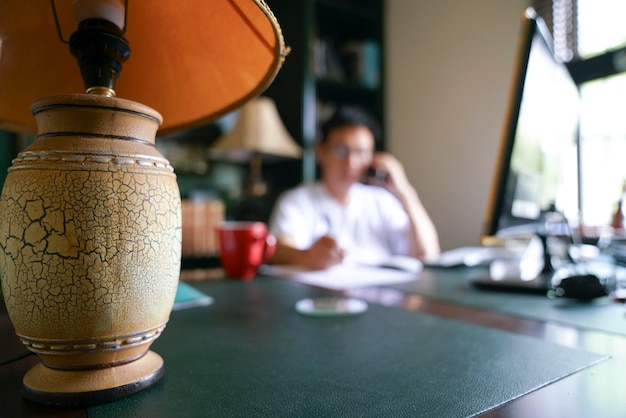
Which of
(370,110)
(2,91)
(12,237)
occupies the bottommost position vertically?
(12,237)

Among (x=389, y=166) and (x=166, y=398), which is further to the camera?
(x=389, y=166)

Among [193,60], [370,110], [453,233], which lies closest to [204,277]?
[193,60]

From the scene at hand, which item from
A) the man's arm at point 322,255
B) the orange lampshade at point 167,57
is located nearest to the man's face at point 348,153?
the man's arm at point 322,255

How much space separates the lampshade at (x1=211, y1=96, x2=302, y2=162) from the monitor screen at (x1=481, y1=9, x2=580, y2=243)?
4.00 ft

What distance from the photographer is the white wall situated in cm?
206

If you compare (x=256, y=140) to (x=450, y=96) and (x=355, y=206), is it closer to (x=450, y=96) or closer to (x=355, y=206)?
(x=355, y=206)

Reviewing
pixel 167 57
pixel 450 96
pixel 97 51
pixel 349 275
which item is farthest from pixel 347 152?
pixel 97 51

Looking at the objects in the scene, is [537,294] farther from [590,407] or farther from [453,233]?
[453,233]

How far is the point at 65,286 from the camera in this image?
0.29 m

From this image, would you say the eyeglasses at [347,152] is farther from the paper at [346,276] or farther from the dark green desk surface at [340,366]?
the dark green desk surface at [340,366]

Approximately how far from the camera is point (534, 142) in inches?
35.7

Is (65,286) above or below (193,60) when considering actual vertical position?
below

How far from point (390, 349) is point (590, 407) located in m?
0.18

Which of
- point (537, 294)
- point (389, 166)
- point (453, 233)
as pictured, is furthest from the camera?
point (453, 233)
